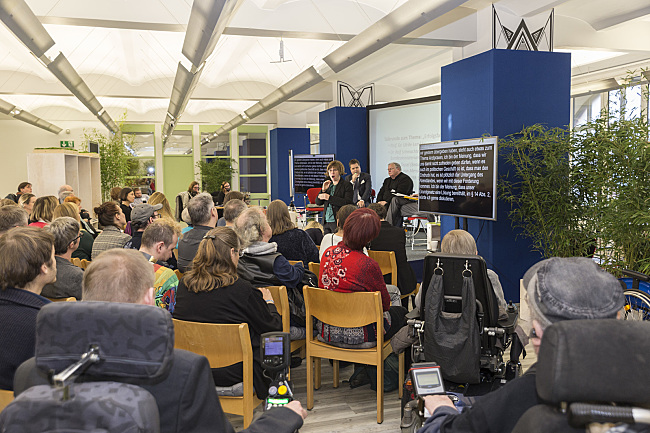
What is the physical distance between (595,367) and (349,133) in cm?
1239

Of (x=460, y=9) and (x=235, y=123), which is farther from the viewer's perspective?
(x=235, y=123)

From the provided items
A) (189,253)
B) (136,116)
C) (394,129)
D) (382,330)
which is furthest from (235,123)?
(382,330)

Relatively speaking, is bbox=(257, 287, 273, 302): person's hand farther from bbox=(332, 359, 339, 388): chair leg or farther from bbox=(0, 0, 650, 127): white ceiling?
bbox=(0, 0, 650, 127): white ceiling

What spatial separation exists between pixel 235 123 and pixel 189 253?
1319cm

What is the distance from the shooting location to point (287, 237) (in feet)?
15.4

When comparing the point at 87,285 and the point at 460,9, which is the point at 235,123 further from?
the point at 87,285

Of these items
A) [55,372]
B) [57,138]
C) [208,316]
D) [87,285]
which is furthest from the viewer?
[57,138]

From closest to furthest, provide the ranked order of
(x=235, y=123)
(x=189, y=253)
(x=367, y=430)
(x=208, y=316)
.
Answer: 1. (x=208, y=316)
2. (x=367, y=430)
3. (x=189, y=253)
4. (x=235, y=123)

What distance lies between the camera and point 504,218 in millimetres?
6832

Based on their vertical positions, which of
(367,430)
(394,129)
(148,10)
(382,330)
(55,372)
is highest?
(148,10)

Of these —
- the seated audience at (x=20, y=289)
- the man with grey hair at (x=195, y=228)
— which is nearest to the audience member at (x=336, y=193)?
the man with grey hair at (x=195, y=228)

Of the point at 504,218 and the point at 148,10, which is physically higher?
the point at 148,10

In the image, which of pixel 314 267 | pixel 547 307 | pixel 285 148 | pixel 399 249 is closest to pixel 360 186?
pixel 399 249

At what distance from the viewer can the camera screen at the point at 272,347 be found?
1778 mm
